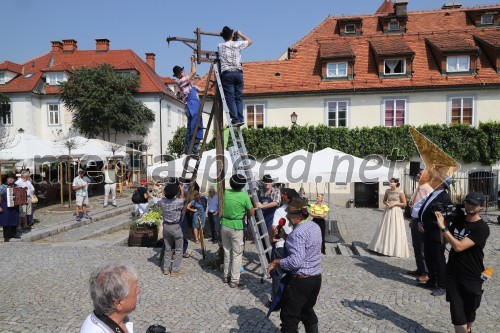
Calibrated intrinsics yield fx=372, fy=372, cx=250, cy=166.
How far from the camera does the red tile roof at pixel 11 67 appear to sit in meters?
34.1

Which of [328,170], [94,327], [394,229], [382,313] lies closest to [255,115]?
[328,170]

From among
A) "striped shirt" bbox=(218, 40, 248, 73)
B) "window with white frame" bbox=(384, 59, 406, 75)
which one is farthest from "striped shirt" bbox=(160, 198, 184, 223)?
"window with white frame" bbox=(384, 59, 406, 75)

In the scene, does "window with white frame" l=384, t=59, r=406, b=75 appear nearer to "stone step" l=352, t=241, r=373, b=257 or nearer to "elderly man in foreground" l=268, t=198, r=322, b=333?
"stone step" l=352, t=241, r=373, b=257

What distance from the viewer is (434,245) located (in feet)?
20.8

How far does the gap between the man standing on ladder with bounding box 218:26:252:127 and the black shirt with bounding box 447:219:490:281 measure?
14.8ft

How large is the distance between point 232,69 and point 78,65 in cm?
3357

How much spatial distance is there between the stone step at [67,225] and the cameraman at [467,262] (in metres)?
10.7

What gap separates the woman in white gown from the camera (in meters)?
8.98

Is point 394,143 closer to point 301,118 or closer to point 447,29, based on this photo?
point 301,118

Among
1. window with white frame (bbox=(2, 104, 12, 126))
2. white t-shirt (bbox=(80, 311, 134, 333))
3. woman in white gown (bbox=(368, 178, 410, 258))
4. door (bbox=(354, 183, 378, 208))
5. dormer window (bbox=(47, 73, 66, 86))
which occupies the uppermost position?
dormer window (bbox=(47, 73, 66, 86))

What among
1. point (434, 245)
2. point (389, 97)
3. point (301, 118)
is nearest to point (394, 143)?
point (389, 97)

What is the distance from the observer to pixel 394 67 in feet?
77.3

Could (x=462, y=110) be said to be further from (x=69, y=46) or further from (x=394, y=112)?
(x=69, y=46)

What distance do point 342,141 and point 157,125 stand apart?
1742 centimetres
